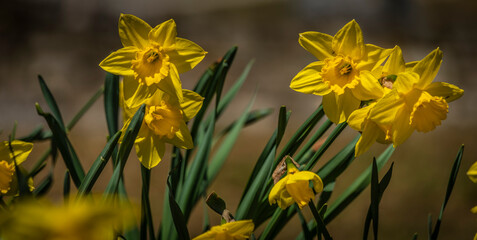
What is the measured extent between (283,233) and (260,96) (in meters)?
1.12

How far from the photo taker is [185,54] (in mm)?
527

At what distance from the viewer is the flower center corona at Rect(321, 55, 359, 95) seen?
0.50 metres

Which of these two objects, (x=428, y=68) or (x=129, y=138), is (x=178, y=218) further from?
(x=428, y=68)

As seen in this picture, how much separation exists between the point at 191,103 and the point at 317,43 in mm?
154

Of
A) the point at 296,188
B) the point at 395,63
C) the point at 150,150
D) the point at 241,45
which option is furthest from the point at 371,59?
the point at 241,45

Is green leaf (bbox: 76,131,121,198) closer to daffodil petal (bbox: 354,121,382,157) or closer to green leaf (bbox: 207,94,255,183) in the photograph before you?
daffodil petal (bbox: 354,121,382,157)

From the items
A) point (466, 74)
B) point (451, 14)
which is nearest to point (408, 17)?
point (451, 14)

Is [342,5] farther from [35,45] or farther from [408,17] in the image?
[35,45]

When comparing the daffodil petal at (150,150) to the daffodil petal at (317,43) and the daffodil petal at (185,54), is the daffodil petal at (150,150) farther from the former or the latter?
the daffodil petal at (317,43)

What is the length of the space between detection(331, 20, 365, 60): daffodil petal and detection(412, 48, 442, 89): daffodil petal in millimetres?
66

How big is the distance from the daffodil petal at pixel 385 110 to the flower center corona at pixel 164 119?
0.21 m

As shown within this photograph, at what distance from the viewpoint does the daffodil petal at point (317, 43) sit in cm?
51

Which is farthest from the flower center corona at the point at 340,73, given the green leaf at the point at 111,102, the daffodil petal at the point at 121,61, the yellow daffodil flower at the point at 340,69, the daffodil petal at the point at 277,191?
the green leaf at the point at 111,102

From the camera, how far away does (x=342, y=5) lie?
2.94 metres
